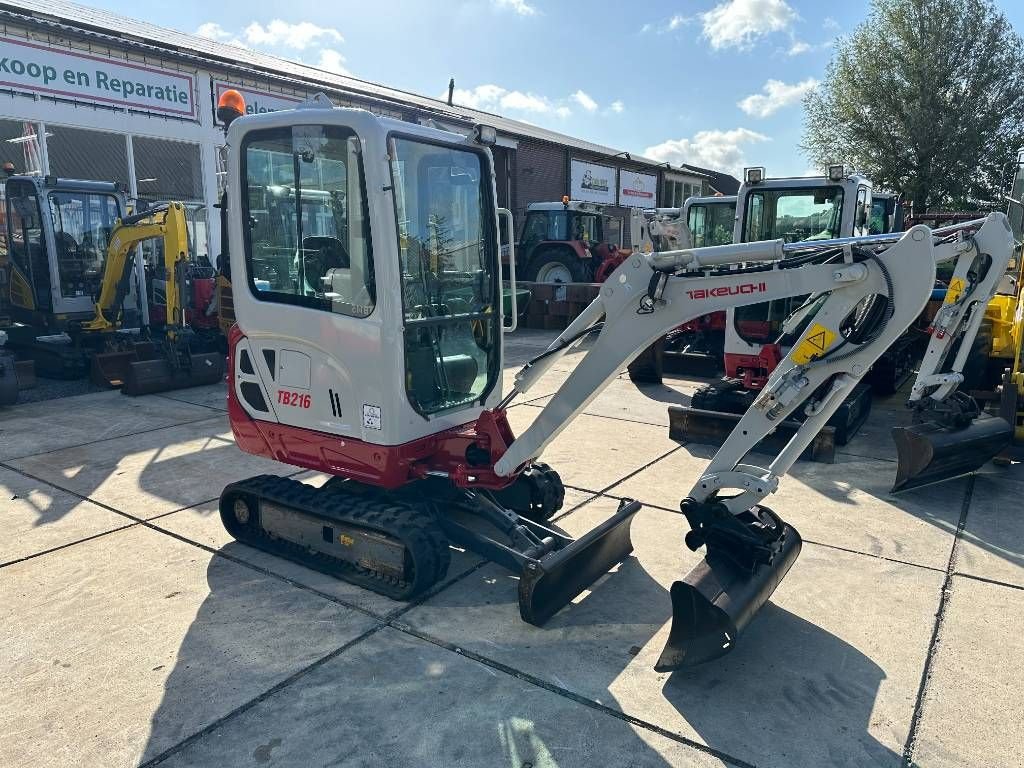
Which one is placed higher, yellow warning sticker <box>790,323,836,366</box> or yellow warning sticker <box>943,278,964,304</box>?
yellow warning sticker <box>943,278,964,304</box>

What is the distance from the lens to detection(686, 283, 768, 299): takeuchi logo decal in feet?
11.4

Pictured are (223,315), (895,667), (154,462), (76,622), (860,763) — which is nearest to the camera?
(860,763)

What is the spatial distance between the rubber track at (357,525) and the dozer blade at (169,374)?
540cm

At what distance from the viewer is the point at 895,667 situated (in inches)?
137

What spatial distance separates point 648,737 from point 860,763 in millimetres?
819

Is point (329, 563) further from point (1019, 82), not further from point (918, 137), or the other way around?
point (1019, 82)

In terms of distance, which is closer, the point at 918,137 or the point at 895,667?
the point at 895,667

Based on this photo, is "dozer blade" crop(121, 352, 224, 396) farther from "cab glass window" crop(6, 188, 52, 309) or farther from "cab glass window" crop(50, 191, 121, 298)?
"cab glass window" crop(6, 188, 52, 309)

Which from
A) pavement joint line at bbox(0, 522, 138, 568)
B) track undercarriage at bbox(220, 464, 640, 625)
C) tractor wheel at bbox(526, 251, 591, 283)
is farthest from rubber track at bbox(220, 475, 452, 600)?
tractor wheel at bbox(526, 251, 591, 283)

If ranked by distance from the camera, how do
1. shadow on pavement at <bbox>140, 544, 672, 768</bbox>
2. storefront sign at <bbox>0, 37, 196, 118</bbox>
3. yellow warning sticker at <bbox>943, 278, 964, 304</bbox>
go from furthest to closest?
storefront sign at <bbox>0, 37, 196, 118</bbox>, yellow warning sticker at <bbox>943, 278, 964, 304</bbox>, shadow on pavement at <bbox>140, 544, 672, 768</bbox>

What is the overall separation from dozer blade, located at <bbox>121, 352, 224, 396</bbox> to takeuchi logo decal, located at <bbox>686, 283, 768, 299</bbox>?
8.05 m

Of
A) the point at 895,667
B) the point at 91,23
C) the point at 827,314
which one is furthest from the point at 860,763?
the point at 91,23

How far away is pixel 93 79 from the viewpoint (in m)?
13.3

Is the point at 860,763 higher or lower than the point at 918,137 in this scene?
lower
